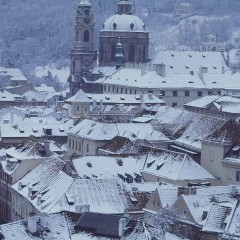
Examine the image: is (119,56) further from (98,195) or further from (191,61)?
(98,195)

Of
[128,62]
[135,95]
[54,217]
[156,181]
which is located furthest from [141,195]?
[128,62]

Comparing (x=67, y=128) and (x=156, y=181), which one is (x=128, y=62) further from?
(x=156, y=181)

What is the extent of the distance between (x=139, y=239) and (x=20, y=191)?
971 inches

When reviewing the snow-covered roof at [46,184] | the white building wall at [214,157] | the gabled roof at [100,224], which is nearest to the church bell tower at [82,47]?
the white building wall at [214,157]

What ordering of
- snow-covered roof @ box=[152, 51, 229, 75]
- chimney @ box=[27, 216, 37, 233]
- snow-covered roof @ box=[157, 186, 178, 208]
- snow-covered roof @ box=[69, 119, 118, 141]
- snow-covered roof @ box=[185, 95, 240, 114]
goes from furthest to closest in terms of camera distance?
snow-covered roof @ box=[152, 51, 229, 75]
snow-covered roof @ box=[185, 95, 240, 114]
snow-covered roof @ box=[69, 119, 118, 141]
snow-covered roof @ box=[157, 186, 178, 208]
chimney @ box=[27, 216, 37, 233]

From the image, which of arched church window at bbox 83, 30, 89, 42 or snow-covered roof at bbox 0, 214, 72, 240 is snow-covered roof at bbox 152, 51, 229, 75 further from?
snow-covered roof at bbox 0, 214, 72, 240

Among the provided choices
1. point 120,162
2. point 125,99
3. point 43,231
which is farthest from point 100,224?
point 125,99

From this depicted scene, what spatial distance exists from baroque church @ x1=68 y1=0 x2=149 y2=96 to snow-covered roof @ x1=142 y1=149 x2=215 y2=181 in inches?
3258

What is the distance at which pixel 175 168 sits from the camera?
82562 millimetres

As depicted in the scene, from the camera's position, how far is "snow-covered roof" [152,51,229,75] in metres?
165

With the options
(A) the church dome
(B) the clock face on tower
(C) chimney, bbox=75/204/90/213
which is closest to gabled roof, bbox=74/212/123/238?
(C) chimney, bbox=75/204/90/213

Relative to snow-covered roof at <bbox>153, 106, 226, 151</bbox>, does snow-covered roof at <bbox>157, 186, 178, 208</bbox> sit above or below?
above

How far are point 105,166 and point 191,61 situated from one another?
292 ft

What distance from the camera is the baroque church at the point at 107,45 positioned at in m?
169
